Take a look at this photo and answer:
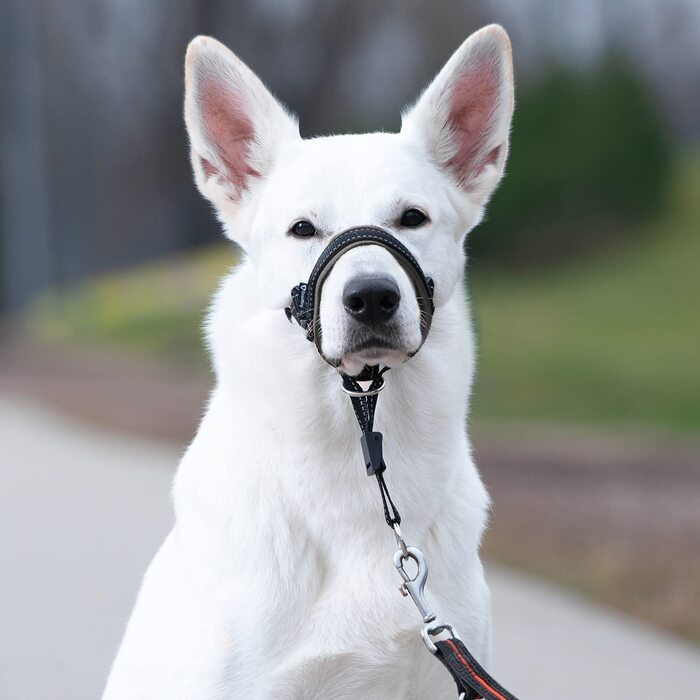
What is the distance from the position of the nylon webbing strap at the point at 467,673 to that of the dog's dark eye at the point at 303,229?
47.0 inches

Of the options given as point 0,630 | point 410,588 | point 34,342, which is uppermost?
point 410,588

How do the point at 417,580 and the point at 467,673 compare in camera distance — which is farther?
the point at 417,580

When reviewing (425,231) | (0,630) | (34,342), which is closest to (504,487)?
(0,630)

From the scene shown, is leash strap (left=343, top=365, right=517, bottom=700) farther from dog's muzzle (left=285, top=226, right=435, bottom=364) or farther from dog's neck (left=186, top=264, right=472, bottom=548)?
dog's muzzle (left=285, top=226, right=435, bottom=364)

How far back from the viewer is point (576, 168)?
1812cm

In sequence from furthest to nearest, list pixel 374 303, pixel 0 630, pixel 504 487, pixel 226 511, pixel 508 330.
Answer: pixel 508 330 < pixel 504 487 < pixel 0 630 < pixel 226 511 < pixel 374 303

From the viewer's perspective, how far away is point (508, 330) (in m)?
16.3

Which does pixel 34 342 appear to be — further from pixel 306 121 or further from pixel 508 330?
pixel 508 330

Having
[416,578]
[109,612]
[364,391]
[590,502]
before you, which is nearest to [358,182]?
[364,391]

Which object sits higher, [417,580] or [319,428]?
[319,428]

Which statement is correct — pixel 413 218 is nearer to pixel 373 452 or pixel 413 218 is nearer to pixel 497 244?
Answer: pixel 373 452

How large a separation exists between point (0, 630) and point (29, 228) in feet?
52.7

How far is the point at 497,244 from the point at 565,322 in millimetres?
2496

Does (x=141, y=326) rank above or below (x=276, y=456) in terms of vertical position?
below
